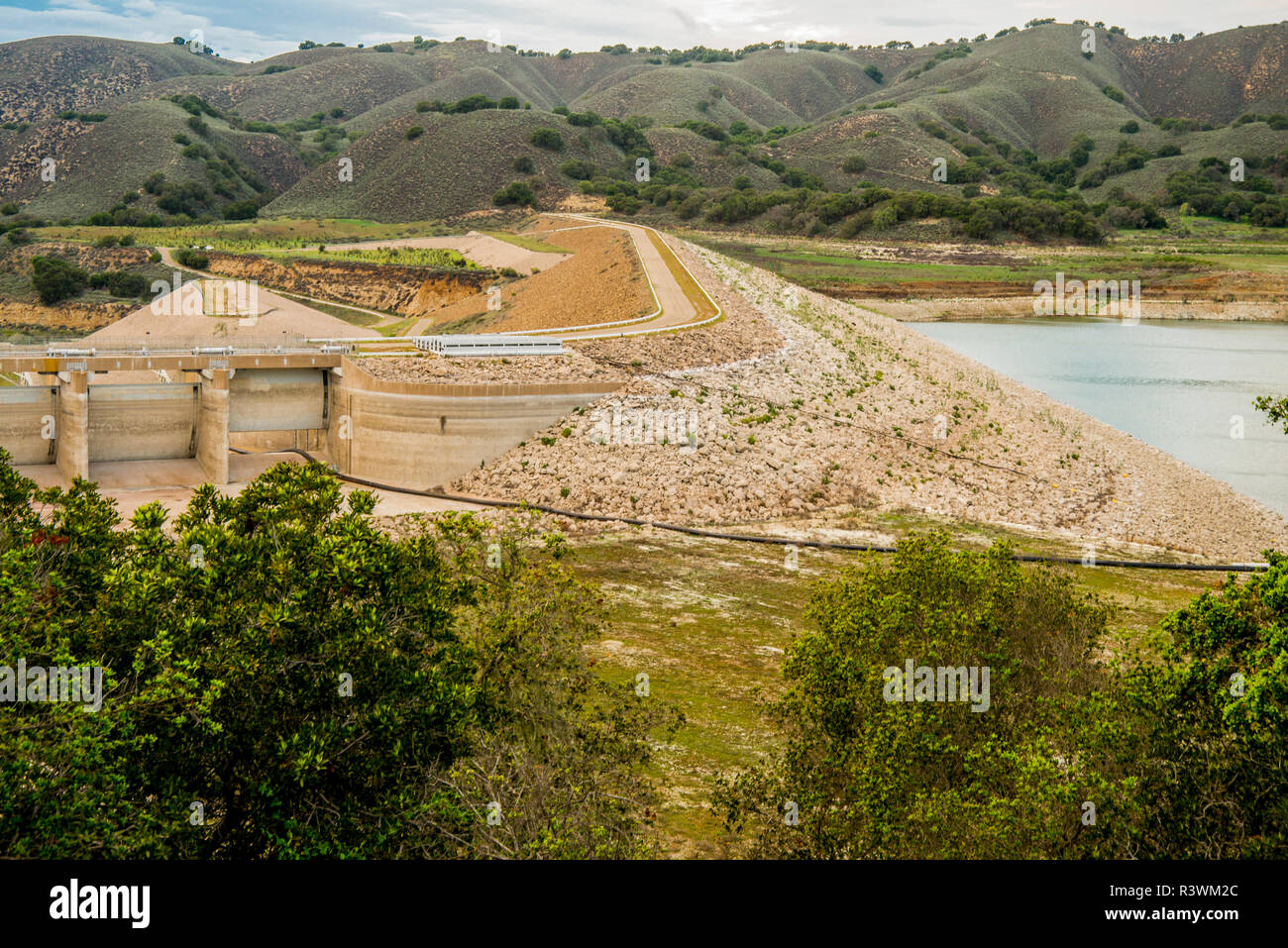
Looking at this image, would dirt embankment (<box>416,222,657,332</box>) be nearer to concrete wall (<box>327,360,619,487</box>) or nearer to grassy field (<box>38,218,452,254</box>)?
concrete wall (<box>327,360,619,487</box>)

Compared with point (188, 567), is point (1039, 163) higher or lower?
higher

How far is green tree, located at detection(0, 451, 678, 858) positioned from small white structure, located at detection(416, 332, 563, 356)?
29.5m

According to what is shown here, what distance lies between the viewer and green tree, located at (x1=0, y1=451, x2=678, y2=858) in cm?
1072

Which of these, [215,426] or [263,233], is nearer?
[215,426]

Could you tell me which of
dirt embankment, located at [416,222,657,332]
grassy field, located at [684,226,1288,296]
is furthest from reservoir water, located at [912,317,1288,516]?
dirt embankment, located at [416,222,657,332]

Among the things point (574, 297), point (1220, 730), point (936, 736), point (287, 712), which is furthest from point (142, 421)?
point (1220, 730)

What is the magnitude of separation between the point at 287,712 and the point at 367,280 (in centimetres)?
7875

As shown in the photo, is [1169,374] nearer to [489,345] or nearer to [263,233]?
[489,345]

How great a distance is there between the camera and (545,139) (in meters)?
142
